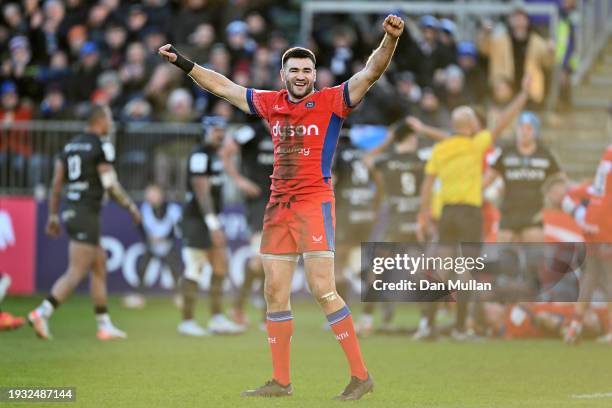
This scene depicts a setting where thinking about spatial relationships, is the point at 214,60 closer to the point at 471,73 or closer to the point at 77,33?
the point at 77,33

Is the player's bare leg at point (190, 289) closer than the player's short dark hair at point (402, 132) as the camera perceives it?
Yes

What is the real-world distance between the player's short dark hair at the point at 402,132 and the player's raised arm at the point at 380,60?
275 inches

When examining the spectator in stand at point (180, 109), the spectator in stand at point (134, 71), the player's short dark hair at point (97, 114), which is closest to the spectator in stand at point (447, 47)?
the spectator in stand at point (180, 109)

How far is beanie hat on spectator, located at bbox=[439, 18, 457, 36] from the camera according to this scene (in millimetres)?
21289

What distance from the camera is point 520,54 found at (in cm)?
2075

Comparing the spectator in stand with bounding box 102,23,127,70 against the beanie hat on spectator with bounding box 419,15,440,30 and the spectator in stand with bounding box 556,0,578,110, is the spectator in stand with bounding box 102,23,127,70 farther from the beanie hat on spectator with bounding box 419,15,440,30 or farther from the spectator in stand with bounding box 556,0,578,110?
the spectator in stand with bounding box 556,0,578,110

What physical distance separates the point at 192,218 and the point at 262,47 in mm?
7250

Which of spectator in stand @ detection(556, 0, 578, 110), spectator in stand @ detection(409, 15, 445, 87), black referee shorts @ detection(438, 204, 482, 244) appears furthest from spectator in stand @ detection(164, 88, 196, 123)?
black referee shorts @ detection(438, 204, 482, 244)

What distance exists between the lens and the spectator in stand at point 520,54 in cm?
2053

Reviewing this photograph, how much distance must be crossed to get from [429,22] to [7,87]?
7020mm

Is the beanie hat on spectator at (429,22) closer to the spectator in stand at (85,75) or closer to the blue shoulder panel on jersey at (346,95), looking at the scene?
the spectator in stand at (85,75)

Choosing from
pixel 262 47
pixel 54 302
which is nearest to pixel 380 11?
pixel 262 47

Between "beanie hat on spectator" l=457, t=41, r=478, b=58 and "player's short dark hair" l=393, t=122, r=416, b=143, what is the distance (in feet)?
17.0

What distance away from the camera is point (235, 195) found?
2002 centimetres
